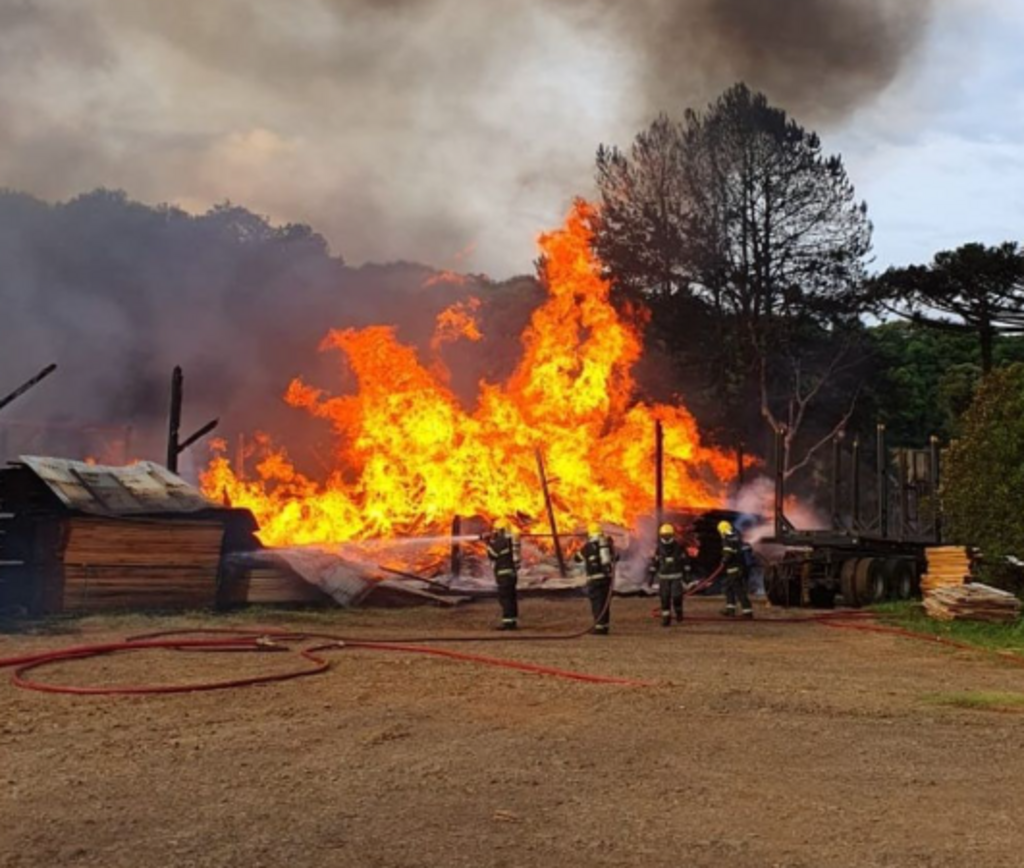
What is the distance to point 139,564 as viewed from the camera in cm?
1622

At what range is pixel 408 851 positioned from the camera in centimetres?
457

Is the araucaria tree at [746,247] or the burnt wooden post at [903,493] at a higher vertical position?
the araucaria tree at [746,247]

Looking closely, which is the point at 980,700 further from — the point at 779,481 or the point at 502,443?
the point at 502,443

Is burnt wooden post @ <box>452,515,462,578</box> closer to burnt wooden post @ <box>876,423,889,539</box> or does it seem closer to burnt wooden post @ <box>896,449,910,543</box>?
burnt wooden post @ <box>876,423,889,539</box>

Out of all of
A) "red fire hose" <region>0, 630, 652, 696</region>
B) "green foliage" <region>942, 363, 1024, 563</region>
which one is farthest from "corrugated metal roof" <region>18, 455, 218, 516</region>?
"green foliage" <region>942, 363, 1024, 563</region>

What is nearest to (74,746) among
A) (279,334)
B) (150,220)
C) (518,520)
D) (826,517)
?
(518,520)

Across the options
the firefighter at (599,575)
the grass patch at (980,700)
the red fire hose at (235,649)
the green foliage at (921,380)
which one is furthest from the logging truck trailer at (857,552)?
the green foliage at (921,380)

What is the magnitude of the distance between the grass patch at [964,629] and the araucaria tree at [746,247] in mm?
17686

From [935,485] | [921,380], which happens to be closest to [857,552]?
[935,485]

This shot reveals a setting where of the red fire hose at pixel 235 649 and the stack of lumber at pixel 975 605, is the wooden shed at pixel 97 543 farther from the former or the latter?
the stack of lumber at pixel 975 605

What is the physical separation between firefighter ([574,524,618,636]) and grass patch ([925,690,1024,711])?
5.82 meters

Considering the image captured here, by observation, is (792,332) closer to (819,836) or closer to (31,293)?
(31,293)

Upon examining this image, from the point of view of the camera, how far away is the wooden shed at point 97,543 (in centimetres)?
1553

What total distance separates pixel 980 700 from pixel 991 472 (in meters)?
9.96
